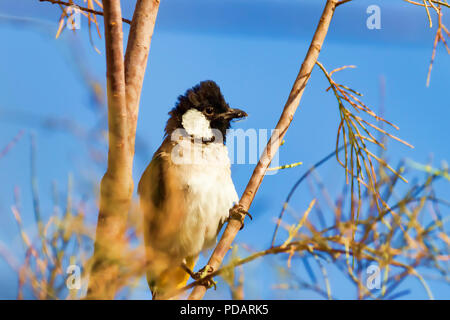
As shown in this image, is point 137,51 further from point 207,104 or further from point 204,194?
point 207,104

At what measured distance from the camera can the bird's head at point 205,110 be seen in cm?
290

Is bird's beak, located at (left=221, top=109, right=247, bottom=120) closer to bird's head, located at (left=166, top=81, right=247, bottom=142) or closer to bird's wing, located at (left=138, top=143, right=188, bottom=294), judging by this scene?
bird's head, located at (left=166, top=81, right=247, bottom=142)

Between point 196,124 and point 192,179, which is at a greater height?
point 196,124

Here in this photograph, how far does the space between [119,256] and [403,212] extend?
2.19 feet

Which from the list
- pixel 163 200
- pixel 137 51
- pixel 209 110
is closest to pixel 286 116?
pixel 137 51

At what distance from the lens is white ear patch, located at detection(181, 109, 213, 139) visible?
2783 millimetres

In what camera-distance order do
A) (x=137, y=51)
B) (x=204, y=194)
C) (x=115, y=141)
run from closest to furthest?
(x=115, y=141) < (x=137, y=51) < (x=204, y=194)

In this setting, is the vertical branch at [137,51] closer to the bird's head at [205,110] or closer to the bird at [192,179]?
the bird at [192,179]

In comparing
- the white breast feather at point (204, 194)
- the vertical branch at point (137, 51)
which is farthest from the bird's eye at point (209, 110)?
the vertical branch at point (137, 51)

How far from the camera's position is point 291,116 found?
2018 millimetres

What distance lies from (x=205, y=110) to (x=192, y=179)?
589 millimetres

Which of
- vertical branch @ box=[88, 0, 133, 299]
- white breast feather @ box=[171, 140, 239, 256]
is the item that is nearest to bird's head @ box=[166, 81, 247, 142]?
white breast feather @ box=[171, 140, 239, 256]

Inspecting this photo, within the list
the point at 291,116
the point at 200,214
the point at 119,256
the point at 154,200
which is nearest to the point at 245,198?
the point at 291,116

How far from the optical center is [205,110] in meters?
2.95
